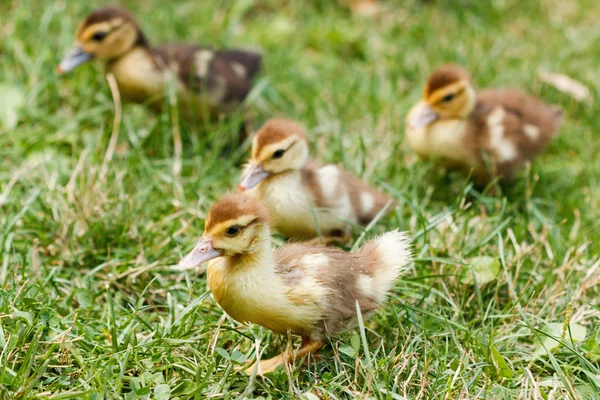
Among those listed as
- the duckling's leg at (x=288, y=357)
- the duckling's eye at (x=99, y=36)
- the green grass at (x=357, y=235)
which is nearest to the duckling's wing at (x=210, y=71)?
the green grass at (x=357, y=235)

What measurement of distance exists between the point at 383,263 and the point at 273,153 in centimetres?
83

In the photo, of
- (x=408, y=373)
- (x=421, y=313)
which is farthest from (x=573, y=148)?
(x=408, y=373)

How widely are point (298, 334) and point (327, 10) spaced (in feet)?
12.4

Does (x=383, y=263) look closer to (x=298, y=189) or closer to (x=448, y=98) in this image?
(x=298, y=189)

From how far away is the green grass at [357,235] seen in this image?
260 centimetres

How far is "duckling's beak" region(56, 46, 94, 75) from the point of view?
4.25 meters

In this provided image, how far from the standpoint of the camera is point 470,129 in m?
4.13

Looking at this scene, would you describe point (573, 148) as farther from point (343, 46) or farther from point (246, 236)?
point (246, 236)

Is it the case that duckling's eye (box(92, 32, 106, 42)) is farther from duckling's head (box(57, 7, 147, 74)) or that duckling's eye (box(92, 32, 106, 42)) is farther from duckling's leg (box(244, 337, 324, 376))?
duckling's leg (box(244, 337, 324, 376))

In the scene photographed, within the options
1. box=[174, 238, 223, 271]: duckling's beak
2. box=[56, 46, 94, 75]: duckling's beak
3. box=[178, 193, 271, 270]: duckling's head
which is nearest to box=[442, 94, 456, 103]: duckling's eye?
box=[178, 193, 271, 270]: duckling's head

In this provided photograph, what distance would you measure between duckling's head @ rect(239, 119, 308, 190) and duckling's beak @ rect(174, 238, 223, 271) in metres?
0.78

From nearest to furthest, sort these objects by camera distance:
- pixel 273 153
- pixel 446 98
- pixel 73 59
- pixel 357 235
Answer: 1. pixel 273 153
2. pixel 357 235
3. pixel 446 98
4. pixel 73 59

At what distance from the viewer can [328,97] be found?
486cm

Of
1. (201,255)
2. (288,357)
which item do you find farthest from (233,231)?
(288,357)
